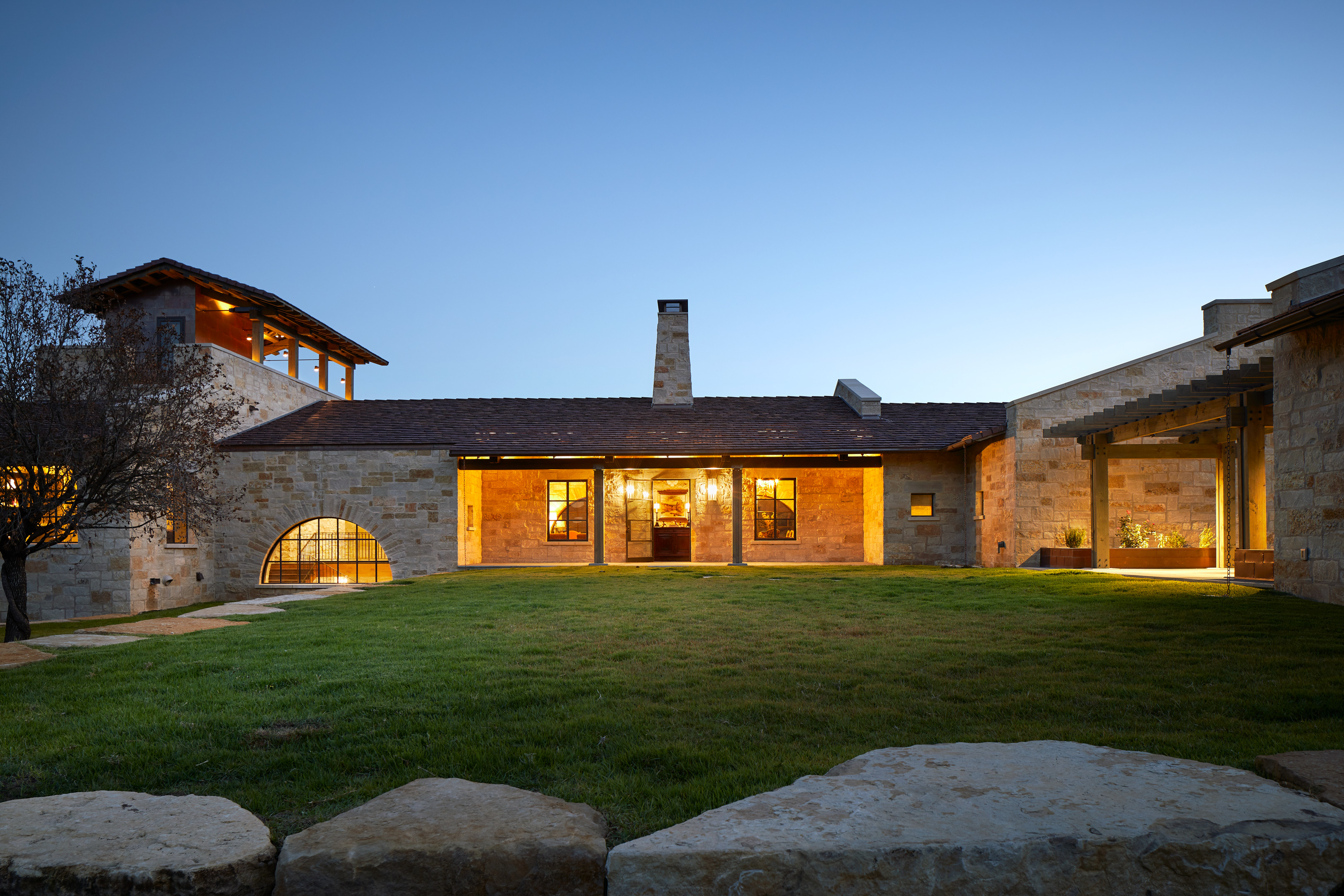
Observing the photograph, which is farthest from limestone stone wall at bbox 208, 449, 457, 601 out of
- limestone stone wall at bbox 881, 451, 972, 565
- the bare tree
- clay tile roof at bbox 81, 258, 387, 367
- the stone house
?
limestone stone wall at bbox 881, 451, 972, 565

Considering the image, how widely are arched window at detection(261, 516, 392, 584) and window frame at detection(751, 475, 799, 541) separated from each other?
8.69 m

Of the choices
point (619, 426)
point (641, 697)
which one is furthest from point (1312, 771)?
point (619, 426)

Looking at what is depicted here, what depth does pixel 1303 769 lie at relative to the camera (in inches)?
102

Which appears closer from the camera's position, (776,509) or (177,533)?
(177,533)

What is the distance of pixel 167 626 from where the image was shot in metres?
7.88

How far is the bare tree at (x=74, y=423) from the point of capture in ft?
31.7

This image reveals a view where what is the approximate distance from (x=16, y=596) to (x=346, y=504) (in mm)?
6867

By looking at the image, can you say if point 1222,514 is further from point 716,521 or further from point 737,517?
point 716,521

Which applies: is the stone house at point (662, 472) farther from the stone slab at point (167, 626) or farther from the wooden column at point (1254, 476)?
the stone slab at point (167, 626)

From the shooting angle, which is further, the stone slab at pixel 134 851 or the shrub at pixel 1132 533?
the shrub at pixel 1132 533

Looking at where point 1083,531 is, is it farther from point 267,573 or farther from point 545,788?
point 267,573

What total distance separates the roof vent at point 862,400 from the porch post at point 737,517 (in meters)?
4.14

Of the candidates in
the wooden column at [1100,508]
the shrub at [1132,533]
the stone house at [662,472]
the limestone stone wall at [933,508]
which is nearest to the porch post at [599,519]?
the stone house at [662,472]

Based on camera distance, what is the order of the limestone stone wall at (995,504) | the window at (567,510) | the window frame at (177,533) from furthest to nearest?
the window at (567,510), the window frame at (177,533), the limestone stone wall at (995,504)
